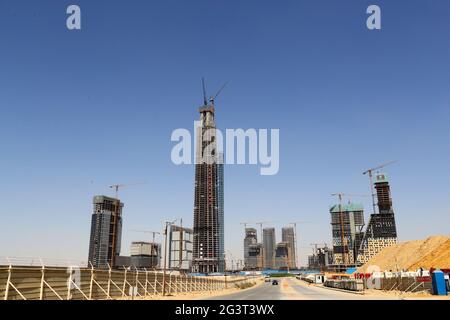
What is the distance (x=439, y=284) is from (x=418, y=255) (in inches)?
2382

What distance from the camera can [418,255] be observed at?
99438 mm

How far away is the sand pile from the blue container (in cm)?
3696

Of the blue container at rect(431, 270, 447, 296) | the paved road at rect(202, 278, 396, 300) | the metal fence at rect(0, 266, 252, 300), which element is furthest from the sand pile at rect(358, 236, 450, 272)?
the metal fence at rect(0, 266, 252, 300)

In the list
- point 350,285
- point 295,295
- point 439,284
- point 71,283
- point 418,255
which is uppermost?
point 418,255

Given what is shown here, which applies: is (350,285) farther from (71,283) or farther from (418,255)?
(71,283)

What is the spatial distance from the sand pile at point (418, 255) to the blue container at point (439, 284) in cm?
3696

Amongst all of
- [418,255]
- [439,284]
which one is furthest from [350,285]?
[418,255]

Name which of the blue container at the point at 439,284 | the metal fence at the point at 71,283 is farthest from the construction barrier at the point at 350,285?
the metal fence at the point at 71,283

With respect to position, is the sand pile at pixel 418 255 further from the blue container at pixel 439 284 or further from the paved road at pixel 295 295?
the blue container at pixel 439 284

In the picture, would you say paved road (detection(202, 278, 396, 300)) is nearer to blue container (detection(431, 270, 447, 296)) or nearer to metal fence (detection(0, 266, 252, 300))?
blue container (detection(431, 270, 447, 296))

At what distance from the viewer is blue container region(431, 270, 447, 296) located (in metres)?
45.3
